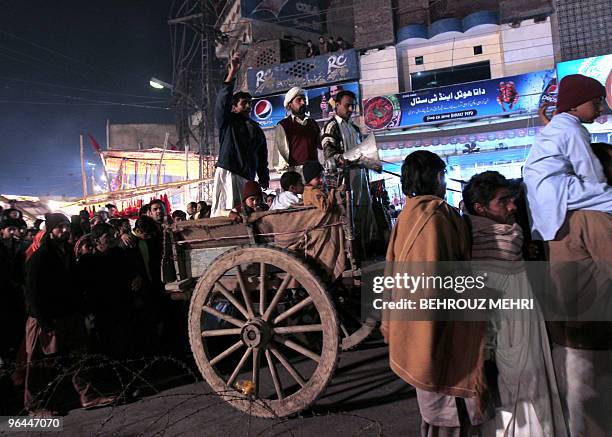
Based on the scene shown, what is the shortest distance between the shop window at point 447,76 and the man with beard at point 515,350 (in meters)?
17.3

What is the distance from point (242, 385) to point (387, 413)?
105cm

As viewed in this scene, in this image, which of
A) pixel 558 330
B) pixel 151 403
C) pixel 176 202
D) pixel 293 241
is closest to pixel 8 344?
pixel 151 403

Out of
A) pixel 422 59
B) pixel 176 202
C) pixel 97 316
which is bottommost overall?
pixel 97 316

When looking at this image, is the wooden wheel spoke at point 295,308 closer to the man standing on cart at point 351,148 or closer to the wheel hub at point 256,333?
the wheel hub at point 256,333

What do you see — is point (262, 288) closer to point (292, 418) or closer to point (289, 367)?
point (289, 367)

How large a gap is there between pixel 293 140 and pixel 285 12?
2312cm

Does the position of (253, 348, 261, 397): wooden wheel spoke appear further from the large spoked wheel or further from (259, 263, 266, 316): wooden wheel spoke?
(259, 263, 266, 316): wooden wheel spoke

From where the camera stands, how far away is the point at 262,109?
1833cm

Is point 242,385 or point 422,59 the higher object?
point 422,59

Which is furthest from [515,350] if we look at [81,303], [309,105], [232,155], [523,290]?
[309,105]

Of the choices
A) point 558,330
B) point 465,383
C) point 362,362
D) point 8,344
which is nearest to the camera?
point 465,383

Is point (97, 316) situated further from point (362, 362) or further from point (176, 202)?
point (176, 202)

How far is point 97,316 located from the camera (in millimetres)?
4062

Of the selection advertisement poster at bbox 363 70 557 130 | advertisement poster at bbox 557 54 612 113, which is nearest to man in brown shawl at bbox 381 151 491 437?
advertisement poster at bbox 363 70 557 130
